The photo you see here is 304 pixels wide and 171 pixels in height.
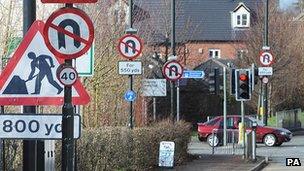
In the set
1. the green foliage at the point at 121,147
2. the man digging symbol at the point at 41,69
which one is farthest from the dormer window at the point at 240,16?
the man digging symbol at the point at 41,69

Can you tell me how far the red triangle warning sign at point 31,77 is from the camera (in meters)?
6.76

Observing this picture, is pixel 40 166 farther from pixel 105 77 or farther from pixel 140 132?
pixel 105 77

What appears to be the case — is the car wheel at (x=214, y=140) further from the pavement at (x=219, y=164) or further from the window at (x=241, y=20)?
the window at (x=241, y=20)

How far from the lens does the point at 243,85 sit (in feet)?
73.1

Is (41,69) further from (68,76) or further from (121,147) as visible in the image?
(121,147)

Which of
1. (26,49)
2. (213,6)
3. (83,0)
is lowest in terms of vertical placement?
(26,49)

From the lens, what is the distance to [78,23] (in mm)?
6176

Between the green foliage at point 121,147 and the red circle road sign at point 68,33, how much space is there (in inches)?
285

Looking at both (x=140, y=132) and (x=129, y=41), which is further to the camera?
(x=129, y=41)

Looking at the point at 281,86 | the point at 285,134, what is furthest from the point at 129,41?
the point at 281,86

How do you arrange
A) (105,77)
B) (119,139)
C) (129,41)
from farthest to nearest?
(105,77) → (129,41) → (119,139)

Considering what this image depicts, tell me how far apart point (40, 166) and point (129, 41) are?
11.4m

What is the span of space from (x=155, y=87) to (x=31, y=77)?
1488 cm

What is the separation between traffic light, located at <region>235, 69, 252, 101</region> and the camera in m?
22.2
